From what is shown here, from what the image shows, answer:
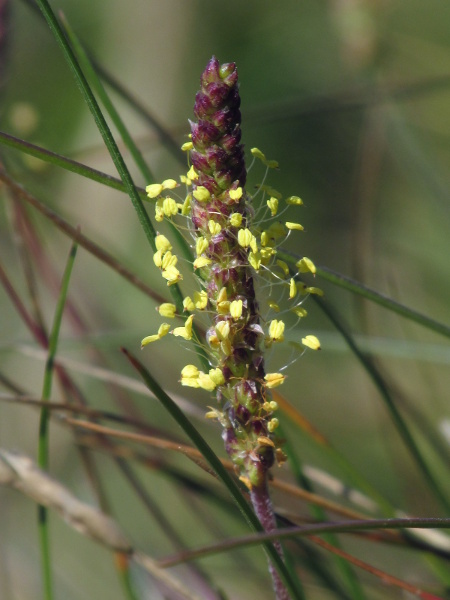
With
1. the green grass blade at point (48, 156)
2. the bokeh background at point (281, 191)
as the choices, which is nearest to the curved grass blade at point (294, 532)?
the green grass blade at point (48, 156)

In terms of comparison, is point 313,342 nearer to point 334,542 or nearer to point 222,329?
point 222,329

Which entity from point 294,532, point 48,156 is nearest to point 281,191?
point 48,156

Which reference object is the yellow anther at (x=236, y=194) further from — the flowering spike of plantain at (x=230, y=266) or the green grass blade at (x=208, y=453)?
the green grass blade at (x=208, y=453)

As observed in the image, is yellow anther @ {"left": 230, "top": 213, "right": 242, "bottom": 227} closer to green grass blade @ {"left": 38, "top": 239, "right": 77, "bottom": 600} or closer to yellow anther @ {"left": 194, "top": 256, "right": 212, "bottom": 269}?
yellow anther @ {"left": 194, "top": 256, "right": 212, "bottom": 269}

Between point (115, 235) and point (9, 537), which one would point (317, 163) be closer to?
point (115, 235)

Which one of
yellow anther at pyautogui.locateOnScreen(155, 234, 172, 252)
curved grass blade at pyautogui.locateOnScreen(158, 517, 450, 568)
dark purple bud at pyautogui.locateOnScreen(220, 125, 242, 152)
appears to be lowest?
curved grass blade at pyautogui.locateOnScreen(158, 517, 450, 568)

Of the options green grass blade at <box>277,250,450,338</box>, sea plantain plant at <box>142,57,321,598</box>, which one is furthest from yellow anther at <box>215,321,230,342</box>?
green grass blade at <box>277,250,450,338</box>
